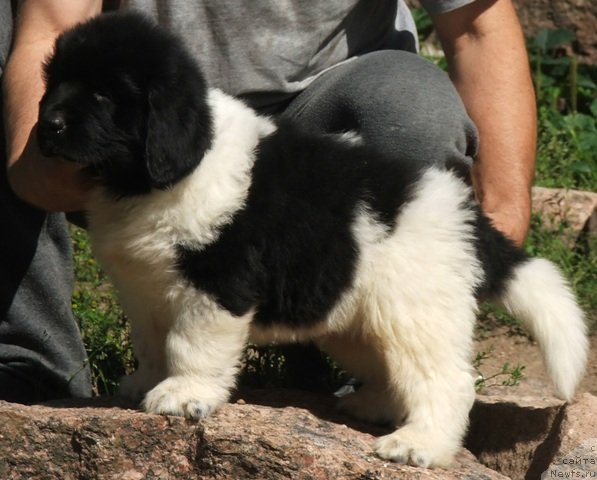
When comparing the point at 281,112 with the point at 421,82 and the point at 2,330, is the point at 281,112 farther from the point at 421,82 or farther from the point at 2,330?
the point at 2,330

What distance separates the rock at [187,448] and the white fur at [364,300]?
0.22 feet

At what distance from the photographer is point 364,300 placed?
130 inches

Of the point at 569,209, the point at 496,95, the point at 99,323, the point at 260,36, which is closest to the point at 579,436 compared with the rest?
the point at 496,95

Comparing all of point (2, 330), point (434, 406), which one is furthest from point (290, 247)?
point (2, 330)

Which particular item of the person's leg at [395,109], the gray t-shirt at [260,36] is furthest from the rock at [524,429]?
the gray t-shirt at [260,36]

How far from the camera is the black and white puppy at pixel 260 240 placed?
3078mm

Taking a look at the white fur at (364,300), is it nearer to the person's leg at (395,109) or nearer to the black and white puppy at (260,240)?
the black and white puppy at (260,240)

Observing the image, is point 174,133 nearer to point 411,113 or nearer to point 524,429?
point 411,113

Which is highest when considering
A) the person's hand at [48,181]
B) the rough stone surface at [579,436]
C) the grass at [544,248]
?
the person's hand at [48,181]

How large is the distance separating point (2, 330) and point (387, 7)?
74.8 inches

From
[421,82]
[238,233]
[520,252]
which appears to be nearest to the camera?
[238,233]

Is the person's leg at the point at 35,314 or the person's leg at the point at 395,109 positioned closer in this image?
the person's leg at the point at 395,109

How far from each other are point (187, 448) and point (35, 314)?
1353 mm

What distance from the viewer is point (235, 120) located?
329cm
